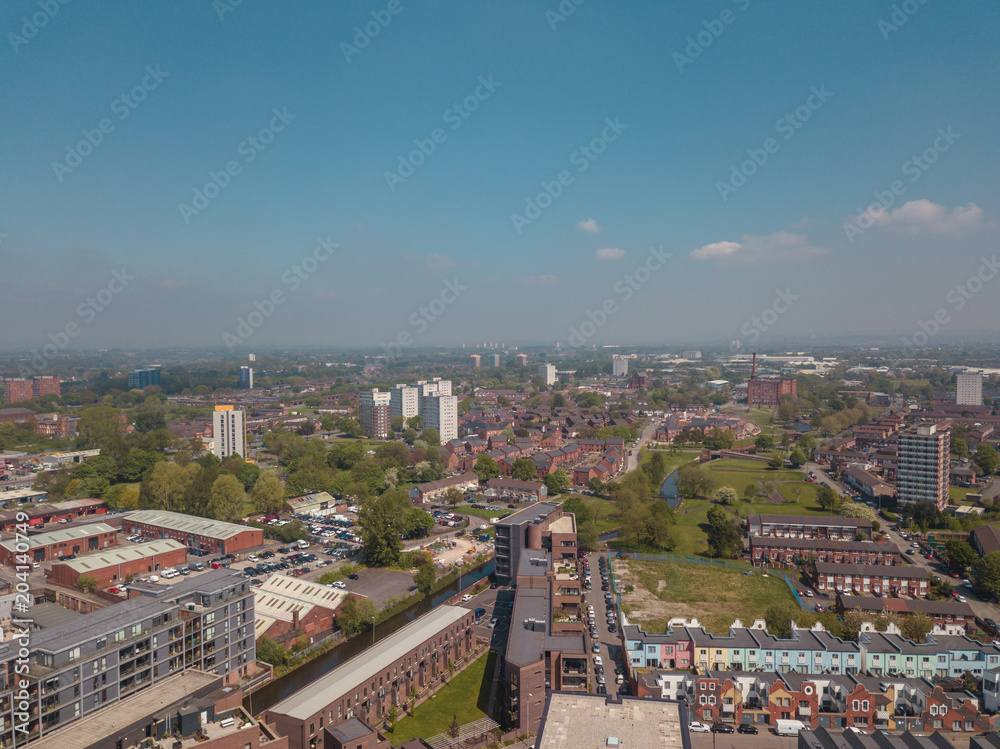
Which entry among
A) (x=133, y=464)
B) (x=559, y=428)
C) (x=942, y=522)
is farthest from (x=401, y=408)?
(x=942, y=522)

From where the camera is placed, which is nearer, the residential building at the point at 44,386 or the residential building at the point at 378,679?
the residential building at the point at 378,679

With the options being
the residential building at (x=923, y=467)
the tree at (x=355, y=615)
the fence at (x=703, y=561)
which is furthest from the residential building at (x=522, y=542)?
the residential building at (x=923, y=467)

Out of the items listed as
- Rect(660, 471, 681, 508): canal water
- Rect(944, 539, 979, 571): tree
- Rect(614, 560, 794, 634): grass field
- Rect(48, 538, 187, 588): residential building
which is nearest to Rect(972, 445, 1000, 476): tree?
Rect(660, 471, 681, 508): canal water

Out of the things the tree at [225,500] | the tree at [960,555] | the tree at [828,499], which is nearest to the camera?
the tree at [960,555]

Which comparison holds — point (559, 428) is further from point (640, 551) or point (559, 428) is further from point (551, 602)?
point (551, 602)

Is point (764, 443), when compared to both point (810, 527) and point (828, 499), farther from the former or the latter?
point (810, 527)

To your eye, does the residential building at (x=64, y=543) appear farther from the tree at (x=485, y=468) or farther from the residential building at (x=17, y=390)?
the residential building at (x=17, y=390)

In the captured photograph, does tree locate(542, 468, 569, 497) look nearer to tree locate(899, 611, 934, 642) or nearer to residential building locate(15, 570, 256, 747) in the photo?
tree locate(899, 611, 934, 642)

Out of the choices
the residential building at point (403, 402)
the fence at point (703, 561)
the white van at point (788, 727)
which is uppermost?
the residential building at point (403, 402)
